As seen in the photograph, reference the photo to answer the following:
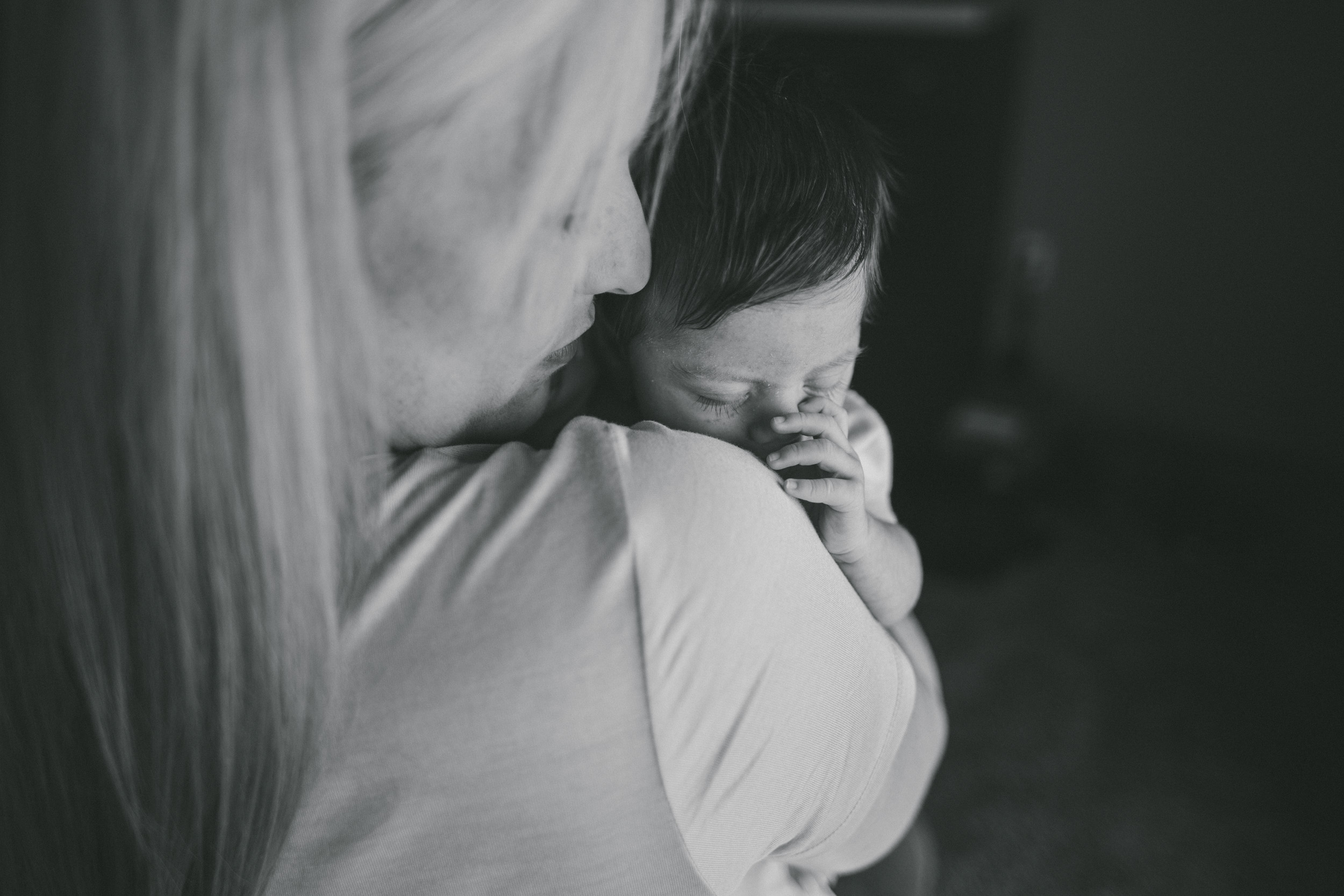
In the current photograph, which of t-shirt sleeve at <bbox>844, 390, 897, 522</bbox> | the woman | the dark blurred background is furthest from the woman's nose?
the dark blurred background

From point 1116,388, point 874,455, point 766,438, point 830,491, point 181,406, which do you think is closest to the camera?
point 181,406

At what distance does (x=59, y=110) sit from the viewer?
41 centimetres

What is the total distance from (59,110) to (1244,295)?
10.9 feet

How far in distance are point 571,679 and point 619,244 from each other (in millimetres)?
283

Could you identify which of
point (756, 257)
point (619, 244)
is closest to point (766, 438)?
point (756, 257)

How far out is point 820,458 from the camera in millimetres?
707

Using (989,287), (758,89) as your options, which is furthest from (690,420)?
(989,287)

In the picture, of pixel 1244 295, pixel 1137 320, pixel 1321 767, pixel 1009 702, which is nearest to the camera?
pixel 1321 767

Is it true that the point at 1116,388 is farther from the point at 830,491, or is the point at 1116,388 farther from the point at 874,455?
the point at 830,491

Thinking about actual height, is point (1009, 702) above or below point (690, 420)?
below

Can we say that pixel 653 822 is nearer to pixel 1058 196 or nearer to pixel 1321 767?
pixel 1321 767

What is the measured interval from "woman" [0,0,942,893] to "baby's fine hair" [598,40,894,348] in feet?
0.73

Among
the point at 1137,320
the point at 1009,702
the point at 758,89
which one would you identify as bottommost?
the point at 1009,702

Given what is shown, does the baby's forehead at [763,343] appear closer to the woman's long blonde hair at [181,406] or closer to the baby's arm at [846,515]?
the baby's arm at [846,515]
